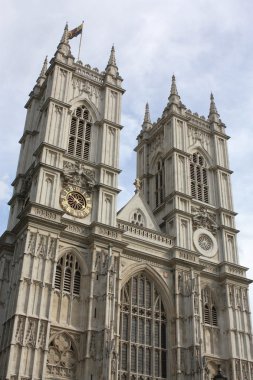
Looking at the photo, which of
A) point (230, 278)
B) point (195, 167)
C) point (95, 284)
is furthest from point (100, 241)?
point (195, 167)

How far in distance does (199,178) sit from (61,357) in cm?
1985

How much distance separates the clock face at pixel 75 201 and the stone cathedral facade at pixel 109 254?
3.4 inches

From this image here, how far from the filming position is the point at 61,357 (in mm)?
28469

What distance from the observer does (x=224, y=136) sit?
4556cm

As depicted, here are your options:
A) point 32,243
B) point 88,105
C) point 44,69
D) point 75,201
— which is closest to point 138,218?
point 75,201

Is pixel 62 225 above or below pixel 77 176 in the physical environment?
below

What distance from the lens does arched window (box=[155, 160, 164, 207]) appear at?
4181cm

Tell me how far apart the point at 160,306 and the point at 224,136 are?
60.1 ft

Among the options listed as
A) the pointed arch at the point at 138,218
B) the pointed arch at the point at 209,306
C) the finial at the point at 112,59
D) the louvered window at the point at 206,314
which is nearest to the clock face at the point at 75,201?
the pointed arch at the point at 138,218

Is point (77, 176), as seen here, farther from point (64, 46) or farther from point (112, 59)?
point (112, 59)

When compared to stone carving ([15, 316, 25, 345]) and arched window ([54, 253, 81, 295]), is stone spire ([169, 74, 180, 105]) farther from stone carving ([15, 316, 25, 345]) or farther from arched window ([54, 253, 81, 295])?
stone carving ([15, 316, 25, 345])

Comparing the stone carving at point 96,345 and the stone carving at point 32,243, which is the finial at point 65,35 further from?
the stone carving at point 96,345

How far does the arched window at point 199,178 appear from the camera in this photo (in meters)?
41.2

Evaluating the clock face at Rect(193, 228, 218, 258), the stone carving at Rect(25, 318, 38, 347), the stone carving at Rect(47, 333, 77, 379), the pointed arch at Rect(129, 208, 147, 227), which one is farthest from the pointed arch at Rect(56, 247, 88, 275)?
the clock face at Rect(193, 228, 218, 258)
